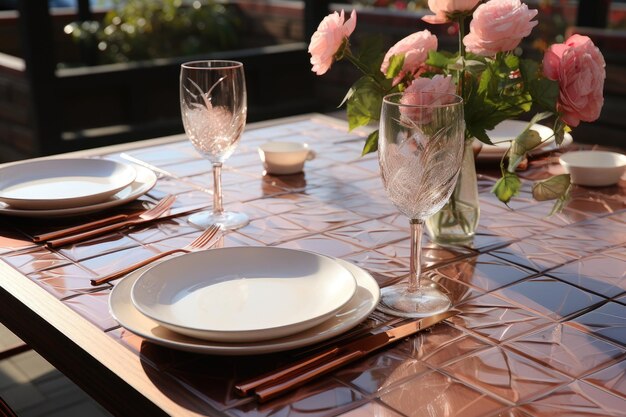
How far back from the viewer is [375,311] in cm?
112

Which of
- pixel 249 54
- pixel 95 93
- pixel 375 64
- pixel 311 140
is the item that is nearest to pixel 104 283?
pixel 375 64

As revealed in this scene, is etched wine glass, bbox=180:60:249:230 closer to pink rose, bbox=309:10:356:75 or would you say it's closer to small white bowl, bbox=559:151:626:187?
pink rose, bbox=309:10:356:75

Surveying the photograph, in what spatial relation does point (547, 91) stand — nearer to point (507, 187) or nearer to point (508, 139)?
point (507, 187)

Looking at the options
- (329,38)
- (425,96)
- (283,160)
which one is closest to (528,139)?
(425,96)

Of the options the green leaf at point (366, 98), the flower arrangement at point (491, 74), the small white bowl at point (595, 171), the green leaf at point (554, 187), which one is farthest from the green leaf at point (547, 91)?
the small white bowl at point (595, 171)

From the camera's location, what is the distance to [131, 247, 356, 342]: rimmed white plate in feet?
3.20

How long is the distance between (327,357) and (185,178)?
0.89 metres

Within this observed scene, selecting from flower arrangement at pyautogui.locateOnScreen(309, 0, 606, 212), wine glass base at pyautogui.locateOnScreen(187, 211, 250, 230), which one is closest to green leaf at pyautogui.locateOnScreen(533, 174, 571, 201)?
flower arrangement at pyautogui.locateOnScreen(309, 0, 606, 212)

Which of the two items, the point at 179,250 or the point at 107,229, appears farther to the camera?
the point at 107,229

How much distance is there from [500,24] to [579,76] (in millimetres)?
135

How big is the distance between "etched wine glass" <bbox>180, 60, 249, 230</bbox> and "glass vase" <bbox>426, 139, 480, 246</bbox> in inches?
13.5

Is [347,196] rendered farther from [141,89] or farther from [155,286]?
[141,89]

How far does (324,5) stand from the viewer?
15.9ft

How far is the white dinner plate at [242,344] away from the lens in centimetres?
94
